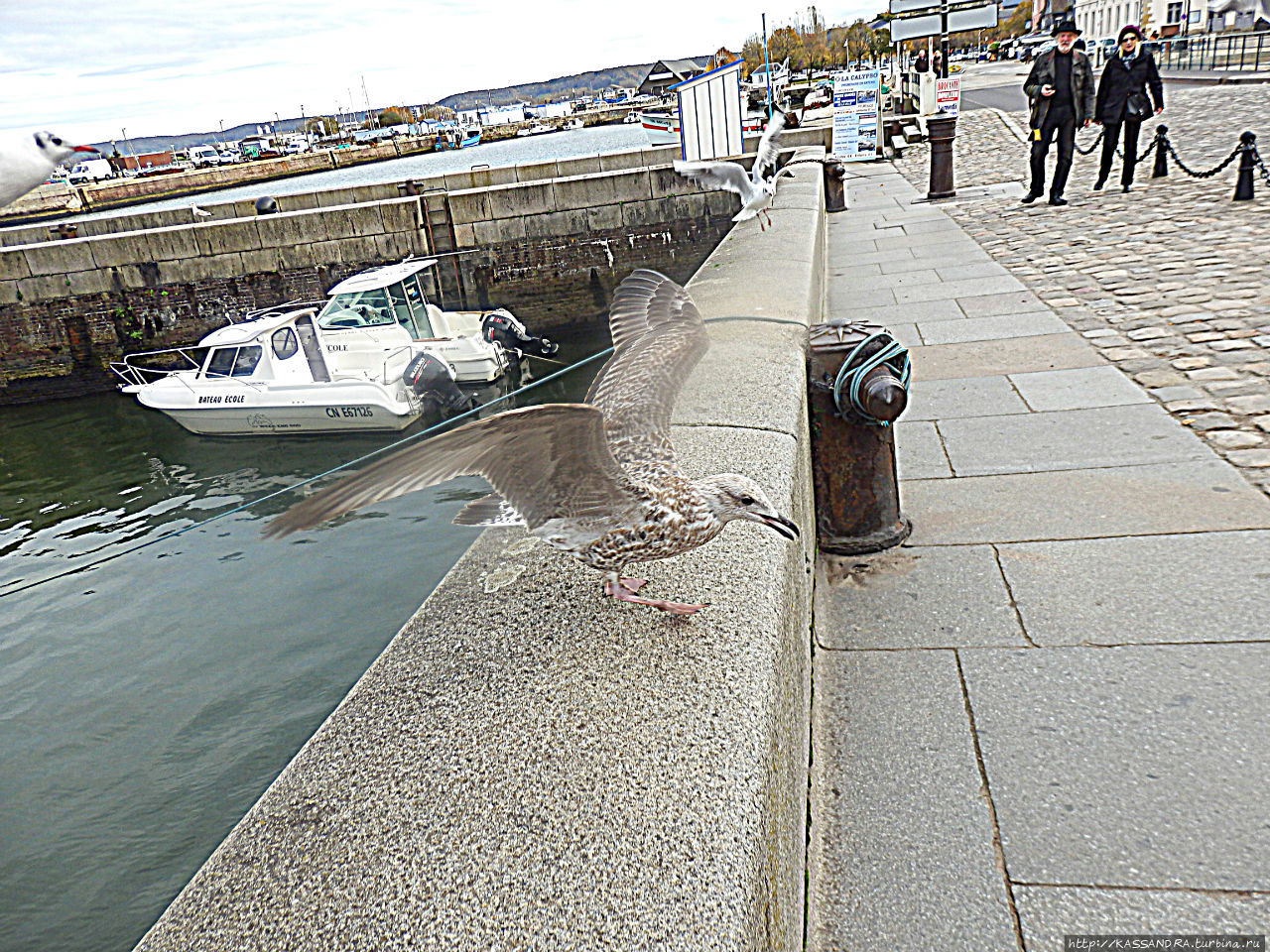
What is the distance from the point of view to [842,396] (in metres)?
3.46

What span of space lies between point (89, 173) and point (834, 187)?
65.9 meters

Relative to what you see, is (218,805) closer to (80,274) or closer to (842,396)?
(842,396)

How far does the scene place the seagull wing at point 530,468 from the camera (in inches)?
78.6

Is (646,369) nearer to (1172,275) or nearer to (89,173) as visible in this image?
(1172,275)

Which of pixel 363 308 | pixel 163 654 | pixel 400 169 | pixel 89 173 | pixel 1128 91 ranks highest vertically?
pixel 89 173

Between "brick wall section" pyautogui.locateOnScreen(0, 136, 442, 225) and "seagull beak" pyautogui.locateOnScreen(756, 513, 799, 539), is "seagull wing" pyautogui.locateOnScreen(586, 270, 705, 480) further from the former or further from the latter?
"brick wall section" pyautogui.locateOnScreen(0, 136, 442, 225)

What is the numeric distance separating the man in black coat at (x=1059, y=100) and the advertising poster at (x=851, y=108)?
8.36 m

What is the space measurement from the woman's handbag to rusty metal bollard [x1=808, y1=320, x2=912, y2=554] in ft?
35.4

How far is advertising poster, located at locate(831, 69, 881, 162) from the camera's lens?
796 inches

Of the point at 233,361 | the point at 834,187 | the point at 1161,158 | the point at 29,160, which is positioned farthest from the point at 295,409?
the point at 1161,158

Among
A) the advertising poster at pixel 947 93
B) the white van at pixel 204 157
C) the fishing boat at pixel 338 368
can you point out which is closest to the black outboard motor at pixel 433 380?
the fishing boat at pixel 338 368

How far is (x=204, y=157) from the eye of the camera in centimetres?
8619

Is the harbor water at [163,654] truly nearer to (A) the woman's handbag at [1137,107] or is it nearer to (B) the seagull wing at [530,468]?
(B) the seagull wing at [530,468]

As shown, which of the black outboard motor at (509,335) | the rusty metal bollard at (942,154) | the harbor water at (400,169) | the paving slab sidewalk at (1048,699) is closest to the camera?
the paving slab sidewalk at (1048,699)
